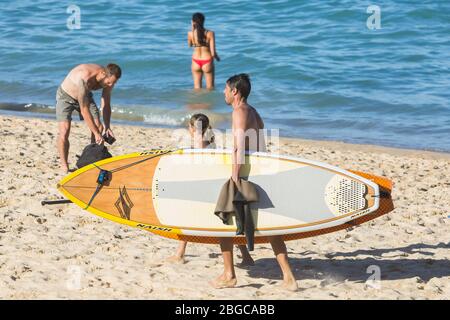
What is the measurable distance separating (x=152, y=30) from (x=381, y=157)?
35.1ft

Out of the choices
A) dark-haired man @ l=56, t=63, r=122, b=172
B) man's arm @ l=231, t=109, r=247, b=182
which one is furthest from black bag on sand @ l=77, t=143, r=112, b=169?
man's arm @ l=231, t=109, r=247, b=182

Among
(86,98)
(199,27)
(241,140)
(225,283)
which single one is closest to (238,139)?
(241,140)

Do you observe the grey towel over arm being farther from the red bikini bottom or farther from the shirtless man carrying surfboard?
the red bikini bottom

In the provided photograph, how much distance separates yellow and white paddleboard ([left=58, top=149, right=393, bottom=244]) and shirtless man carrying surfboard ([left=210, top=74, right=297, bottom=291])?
0.09 m

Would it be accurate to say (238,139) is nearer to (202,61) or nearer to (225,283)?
(225,283)

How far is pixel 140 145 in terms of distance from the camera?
36.5ft

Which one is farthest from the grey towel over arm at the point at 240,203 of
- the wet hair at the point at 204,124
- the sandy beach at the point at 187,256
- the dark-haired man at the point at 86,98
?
the dark-haired man at the point at 86,98

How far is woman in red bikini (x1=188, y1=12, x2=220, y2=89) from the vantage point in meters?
14.0

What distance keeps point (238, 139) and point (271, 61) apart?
11.5 m

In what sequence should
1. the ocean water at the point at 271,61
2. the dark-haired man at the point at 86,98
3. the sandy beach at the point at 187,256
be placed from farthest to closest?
1. the ocean water at the point at 271,61
2. the dark-haired man at the point at 86,98
3. the sandy beach at the point at 187,256

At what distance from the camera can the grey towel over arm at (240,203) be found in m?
6.27

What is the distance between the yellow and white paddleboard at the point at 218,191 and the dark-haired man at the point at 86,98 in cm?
178

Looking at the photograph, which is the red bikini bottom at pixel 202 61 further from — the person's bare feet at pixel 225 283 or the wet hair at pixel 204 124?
the person's bare feet at pixel 225 283
